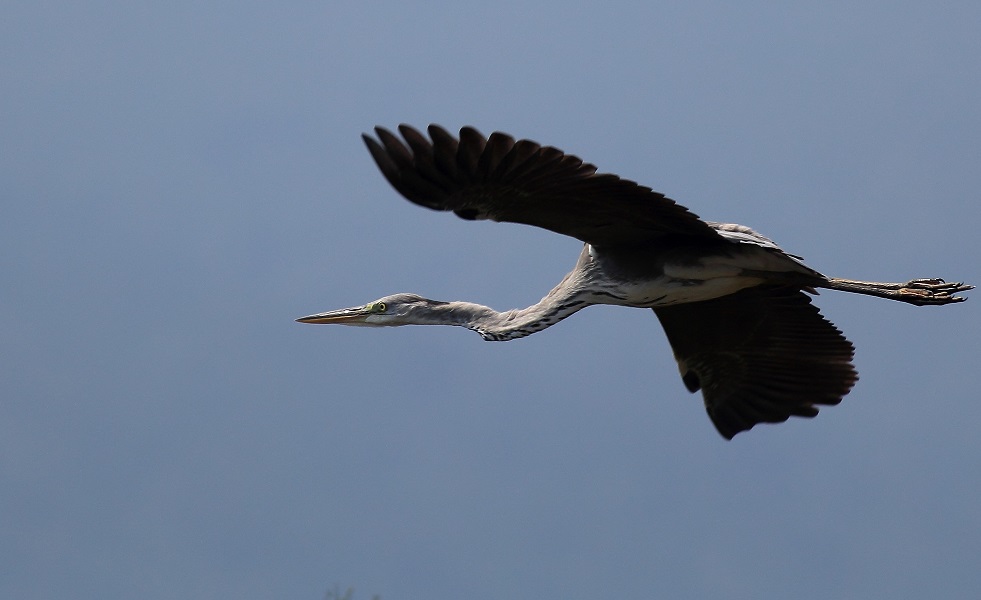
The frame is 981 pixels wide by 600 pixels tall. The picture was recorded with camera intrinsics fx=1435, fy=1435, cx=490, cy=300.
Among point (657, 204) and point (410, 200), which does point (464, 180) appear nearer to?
point (410, 200)

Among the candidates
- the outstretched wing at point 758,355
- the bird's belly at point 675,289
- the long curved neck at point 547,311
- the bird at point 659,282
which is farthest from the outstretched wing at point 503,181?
the outstretched wing at point 758,355

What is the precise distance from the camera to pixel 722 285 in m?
7.58

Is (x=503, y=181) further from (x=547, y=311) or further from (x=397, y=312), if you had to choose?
(x=397, y=312)

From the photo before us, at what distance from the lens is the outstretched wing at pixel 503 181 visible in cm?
625

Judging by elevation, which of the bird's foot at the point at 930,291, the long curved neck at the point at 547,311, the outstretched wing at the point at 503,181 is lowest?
the long curved neck at the point at 547,311

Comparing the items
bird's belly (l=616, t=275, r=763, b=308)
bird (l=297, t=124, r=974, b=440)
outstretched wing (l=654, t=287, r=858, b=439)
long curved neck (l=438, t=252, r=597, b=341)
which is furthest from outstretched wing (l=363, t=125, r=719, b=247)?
outstretched wing (l=654, t=287, r=858, b=439)

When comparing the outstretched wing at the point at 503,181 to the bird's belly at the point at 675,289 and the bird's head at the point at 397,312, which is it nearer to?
the bird's belly at the point at 675,289

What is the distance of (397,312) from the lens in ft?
28.2

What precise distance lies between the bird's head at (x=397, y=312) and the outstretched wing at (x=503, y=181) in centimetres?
163

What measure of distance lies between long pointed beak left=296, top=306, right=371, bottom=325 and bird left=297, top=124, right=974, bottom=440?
1 cm

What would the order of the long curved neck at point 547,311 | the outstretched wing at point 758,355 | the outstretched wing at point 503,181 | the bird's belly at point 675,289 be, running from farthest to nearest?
the outstretched wing at point 758,355 → the long curved neck at point 547,311 → the bird's belly at point 675,289 → the outstretched wing at point 503,181

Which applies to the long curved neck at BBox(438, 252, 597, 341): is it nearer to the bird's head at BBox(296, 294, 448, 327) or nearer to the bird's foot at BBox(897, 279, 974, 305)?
the bird's head at BBox(296, 294, 448, 327)

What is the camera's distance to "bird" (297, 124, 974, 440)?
20.8 ft

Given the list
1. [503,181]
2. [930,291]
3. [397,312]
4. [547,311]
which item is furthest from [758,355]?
[503,181]
